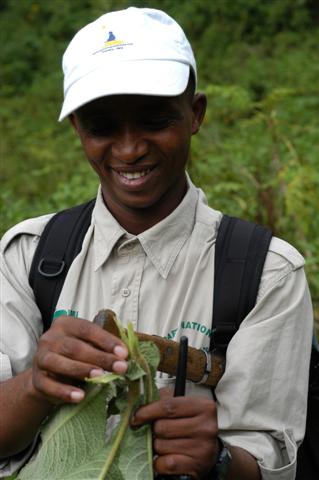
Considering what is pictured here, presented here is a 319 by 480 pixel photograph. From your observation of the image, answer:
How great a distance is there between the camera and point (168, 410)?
2.12m

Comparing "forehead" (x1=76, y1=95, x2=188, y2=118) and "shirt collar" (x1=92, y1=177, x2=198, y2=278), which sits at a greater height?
"forehead" (x1=76, y1=95, x2=188, y2=118)

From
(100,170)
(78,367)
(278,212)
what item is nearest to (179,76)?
(100,170)

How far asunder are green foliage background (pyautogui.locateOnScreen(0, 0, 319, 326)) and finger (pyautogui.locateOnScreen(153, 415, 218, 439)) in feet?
8.52

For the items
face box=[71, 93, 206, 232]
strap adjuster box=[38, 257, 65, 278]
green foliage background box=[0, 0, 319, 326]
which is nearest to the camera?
face box=[71, 93, 206, 232]

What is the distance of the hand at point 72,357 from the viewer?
2.10 metres

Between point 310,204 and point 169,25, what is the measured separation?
3313mm

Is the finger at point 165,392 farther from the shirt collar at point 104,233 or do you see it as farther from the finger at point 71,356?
the shirt collar at point 104,233

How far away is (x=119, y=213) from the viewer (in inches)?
108

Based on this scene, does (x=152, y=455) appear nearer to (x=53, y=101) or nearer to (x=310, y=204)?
(x=310, y=204)

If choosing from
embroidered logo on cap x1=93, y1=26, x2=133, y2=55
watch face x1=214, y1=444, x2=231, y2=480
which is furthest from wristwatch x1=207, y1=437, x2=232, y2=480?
embroidered logo on cap x1=93, y1=26, x2=133, y2=55

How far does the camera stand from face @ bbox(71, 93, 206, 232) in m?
2.48

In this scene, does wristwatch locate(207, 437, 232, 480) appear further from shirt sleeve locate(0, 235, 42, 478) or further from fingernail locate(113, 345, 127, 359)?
shirt sleeve locate(0, 235, 42, 478)

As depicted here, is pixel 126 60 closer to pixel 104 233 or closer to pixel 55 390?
pixel 104 233

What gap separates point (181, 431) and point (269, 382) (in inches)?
16.8
